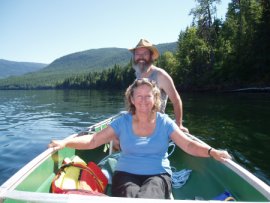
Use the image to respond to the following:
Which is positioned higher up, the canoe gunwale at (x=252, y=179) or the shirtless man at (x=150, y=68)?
the shirtless man at (x=150, y=68)

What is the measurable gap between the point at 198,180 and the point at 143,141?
57.9 inches

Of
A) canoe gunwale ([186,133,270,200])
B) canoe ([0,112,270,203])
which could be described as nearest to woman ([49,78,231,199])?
canoe gunwale ([186,133,270,200])

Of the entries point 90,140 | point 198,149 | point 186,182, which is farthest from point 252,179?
point 90,140

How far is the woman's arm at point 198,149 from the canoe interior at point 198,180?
301mm

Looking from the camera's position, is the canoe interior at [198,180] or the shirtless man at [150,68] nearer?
the canoe interior at [198,180]

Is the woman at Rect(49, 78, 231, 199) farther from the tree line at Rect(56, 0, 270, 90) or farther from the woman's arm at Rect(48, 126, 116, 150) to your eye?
the tree line at Rect(56, 0, 270, 90)

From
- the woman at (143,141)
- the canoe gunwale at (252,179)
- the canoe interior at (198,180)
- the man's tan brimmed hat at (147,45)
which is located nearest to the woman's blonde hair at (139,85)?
the woman at (143,141)

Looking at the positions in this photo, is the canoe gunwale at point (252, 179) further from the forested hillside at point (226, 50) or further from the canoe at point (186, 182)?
the forested hillside at point (226, 50)

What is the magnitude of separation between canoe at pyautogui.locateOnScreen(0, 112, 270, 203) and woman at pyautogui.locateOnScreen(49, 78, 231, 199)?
330mm

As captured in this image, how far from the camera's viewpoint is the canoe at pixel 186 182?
221cm

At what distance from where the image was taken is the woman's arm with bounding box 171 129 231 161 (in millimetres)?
3352

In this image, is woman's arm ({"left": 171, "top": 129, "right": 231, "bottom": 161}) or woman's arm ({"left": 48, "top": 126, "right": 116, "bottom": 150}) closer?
woman's arm ({"left": 171, "top": 129, "right": 231, "bottom": 161})

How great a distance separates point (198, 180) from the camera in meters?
4.54

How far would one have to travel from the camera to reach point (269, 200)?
2.57m
